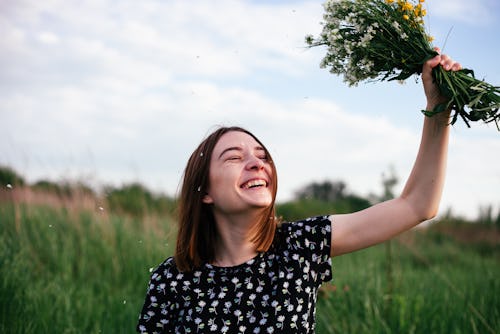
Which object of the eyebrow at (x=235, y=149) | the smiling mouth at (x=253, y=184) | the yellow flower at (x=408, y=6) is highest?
the yellow flower at (x=408, y=6)

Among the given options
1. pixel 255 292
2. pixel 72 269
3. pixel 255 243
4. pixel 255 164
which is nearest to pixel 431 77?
pixel 255 164

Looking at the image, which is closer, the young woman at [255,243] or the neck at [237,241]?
the young woman at [255,243]

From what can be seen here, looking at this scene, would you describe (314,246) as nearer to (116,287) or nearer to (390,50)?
(390,50)

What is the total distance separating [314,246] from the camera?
2.51 m

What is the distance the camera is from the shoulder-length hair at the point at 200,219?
2.61 metres

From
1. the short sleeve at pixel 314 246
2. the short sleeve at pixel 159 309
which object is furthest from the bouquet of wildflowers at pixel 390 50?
the short sleeve at pixel 159 309

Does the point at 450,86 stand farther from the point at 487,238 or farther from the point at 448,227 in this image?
the point at 448,227

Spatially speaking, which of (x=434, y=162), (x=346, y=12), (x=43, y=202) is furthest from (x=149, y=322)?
(x=43, y=202)

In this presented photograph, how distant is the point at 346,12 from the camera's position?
236cm

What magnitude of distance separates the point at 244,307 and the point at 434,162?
1.01m

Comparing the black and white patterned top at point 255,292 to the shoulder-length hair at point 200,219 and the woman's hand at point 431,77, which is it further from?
the woman's hand at point 431,77

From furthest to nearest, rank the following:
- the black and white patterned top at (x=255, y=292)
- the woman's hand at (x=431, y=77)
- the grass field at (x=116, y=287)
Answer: the grass field at (x=116, y=287) → the black and white patterned top at (x=255, y=292) → the woman's hand at (x=431, y=77)

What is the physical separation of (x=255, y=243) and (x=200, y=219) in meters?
0.36

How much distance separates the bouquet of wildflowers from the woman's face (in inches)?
20.5
